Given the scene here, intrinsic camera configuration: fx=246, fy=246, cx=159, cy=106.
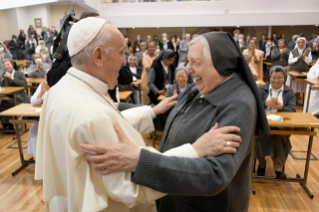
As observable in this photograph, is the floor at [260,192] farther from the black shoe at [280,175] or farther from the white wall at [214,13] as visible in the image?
the white wall at [214,13]

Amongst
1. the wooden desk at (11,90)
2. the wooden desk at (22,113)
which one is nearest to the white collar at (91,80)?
the wooden desk at (22,113)

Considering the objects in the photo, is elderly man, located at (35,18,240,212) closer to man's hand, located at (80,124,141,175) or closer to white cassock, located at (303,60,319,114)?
man's hand, located at (80,124,141,175)

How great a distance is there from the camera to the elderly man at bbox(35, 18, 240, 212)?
979 millimetres

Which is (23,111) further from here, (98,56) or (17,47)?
(17,47)

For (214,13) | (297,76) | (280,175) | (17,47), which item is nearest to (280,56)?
(297,76)

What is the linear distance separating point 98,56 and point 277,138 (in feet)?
9.36

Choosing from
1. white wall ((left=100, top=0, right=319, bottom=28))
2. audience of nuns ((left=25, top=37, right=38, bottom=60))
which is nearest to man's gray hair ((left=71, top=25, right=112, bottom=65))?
audience of nuns ((left=25, top=37, right=38, bottom=60))

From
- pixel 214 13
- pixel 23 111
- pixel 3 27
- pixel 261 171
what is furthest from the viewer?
pixel 3 27

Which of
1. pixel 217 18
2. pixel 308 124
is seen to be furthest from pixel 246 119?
pixel 217 18

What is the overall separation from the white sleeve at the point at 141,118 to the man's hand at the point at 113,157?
0.50 metres

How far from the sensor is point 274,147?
10.6ft

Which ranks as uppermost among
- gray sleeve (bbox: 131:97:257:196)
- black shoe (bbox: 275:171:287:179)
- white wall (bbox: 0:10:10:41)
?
white wall (bbox: 0:10:10:41)

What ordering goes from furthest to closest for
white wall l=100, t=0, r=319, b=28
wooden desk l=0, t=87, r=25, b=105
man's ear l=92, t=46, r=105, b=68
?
white wall l=100, t=0, r=319, b=28, wooden desk l=0, t=87, r=25, b=105, man's ear l=92, t=46, r=105, b=68

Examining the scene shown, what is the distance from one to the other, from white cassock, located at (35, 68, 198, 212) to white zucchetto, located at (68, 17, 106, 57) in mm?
112
